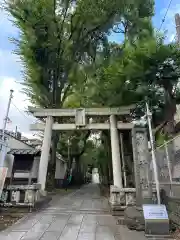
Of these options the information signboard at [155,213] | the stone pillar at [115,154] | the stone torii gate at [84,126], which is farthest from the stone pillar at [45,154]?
the information signboard at [155,213]

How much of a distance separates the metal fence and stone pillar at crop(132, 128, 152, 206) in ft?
1.96

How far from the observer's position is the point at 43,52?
672 inches

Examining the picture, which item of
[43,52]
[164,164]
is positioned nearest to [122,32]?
[43,52]

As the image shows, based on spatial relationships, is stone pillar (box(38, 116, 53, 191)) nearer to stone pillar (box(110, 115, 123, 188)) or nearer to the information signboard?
stone pillar (box(110, 115, 123, 188))

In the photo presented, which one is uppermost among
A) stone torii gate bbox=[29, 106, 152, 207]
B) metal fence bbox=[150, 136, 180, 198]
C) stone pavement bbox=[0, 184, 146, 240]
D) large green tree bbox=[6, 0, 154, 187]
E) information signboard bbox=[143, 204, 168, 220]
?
large green tree bbox=[6, 0, 154, 187]

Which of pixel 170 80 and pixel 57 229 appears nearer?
pixel 57 229

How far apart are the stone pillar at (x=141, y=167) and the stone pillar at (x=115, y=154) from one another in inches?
129

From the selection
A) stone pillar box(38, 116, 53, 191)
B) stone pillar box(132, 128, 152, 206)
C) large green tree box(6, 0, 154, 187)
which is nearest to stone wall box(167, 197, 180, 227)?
stone pillar box(132, 128, 152, 206)

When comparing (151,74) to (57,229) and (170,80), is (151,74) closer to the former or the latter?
(170,80)

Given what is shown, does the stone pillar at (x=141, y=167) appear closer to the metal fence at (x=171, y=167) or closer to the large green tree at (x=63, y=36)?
the metal fence at (x=171, y=167)

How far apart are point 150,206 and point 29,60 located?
1455cm

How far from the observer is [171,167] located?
7.32 metres

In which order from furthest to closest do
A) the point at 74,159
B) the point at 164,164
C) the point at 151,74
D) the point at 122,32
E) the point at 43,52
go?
the point at 74,159, the point at 122,32, the point at 43,52, the point at 151,74, the point at 164,164

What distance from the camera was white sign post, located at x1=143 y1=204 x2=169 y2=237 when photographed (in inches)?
235
